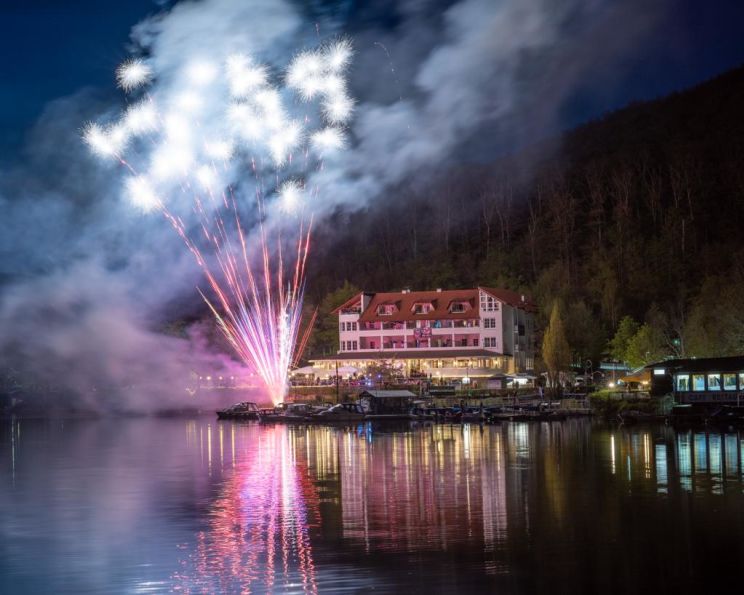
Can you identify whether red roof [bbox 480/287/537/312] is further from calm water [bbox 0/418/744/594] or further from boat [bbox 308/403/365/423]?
calm water [bbox 0/418/744/594]

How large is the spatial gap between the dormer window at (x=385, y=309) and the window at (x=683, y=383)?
34.7 metres

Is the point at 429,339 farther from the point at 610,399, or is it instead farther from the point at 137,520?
the point at 137,520

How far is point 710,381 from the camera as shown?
6488cm

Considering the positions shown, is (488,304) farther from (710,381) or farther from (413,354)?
(710,381)

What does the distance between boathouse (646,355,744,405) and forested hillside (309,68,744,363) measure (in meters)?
8.66

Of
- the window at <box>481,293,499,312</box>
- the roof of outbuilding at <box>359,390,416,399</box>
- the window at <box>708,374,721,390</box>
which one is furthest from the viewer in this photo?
the window at <box>481,293,499,312</box>

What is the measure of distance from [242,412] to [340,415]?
1099 centimetres

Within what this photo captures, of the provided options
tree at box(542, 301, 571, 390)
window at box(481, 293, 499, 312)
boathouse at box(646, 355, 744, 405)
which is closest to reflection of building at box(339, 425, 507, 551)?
boathouse at box(646, 355, 744, 405)

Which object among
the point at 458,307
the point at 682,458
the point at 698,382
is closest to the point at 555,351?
the point at 458,307

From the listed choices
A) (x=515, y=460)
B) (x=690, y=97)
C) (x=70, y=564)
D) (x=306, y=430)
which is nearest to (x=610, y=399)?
(x=306, y=430)

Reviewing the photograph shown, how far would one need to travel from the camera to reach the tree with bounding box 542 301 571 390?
83000 millimetres

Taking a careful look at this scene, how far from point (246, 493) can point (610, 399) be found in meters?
42.6

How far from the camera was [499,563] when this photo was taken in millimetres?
20953

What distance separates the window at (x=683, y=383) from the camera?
65.8 meters
